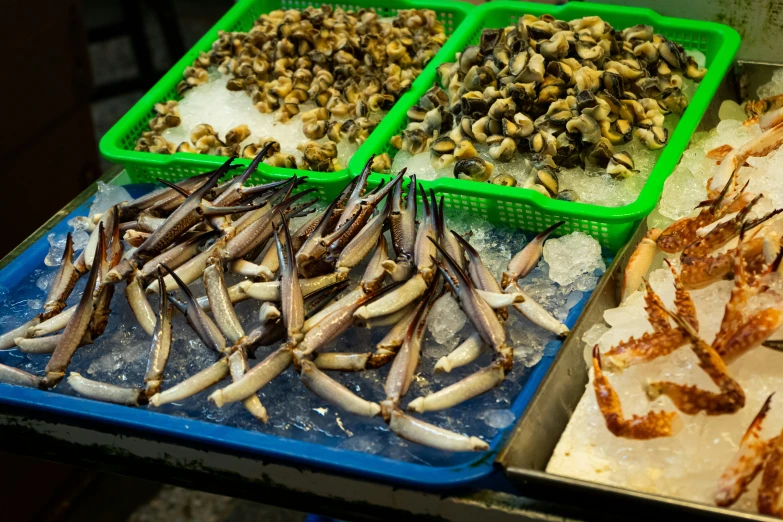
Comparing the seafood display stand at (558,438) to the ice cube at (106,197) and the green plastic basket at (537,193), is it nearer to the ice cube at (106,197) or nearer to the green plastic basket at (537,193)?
the green plastic basket at (537,193)

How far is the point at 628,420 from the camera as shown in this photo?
1642 mm

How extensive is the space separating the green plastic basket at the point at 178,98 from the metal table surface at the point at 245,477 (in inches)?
38.7

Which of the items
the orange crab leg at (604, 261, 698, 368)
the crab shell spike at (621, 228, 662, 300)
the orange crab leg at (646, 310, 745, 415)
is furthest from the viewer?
the crab shell spike at (621, 228, 662, 300)

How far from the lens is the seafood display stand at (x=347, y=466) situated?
1.60 meters

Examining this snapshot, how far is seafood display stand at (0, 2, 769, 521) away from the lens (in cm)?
160

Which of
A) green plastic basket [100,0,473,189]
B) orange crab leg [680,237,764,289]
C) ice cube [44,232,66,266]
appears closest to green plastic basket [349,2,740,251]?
green plastic basket [100,0,473,189]

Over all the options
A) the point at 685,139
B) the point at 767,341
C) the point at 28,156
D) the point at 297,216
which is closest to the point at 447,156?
the point at 297,216

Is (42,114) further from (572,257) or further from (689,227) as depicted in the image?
(689,227)

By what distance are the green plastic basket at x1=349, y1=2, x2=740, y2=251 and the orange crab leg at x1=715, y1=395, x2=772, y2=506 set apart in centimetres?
77

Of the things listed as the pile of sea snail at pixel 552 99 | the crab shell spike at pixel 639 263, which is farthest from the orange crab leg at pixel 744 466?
the pile of sea snail at pixel 552 99

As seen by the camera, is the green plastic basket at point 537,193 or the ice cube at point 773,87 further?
the ice cube at point 773,87

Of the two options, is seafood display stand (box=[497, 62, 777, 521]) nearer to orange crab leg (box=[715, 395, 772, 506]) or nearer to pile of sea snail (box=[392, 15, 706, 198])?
orange crab leg (box=[715, 395, 772, 506])

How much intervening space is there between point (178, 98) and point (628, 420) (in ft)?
7.43

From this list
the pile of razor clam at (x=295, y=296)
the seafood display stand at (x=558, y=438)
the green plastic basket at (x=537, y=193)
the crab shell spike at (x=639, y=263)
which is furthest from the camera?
the green plastic basket at (x=537, y=193)
